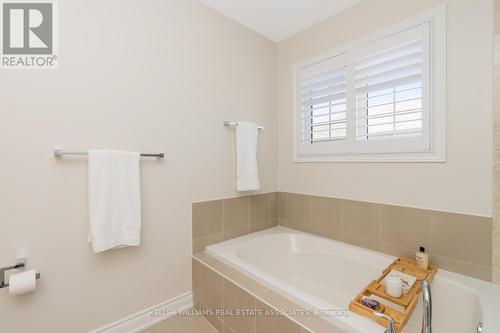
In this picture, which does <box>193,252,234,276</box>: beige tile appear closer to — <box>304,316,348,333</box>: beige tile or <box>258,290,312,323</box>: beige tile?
<box>258,290,312,323</box>: beige tile

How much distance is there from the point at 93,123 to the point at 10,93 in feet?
1.14

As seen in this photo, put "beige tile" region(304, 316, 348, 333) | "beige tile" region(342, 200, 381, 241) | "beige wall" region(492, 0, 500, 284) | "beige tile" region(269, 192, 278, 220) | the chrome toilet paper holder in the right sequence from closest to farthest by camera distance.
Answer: "beige tile" region(304, 316, 348, 333), the chrome toilet paper holder, "beige wall" region(492, 0, 500, 284), "beige tile" region(342, 200, 381, 241), "beige tile" region(269, 192, 278, 220)

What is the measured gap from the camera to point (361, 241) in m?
1.77

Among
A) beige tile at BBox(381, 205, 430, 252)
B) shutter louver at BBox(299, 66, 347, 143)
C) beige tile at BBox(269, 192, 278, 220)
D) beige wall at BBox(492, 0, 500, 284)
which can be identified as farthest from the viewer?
beige tile at BBox(269, 192, 278, 220)

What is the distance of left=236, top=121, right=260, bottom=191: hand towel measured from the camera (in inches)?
76.0

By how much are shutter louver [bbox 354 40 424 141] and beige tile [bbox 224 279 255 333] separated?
4.60ft

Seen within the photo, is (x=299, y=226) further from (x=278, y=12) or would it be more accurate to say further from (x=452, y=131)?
(x=278, y=12)

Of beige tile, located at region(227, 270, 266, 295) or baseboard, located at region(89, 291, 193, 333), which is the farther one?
baseboard, located at region(89, 291, 193, 333)

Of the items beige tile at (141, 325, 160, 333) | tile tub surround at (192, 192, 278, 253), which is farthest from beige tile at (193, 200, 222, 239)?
beige tile at (141, 325, 160, 333)

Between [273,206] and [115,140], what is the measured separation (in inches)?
61.4

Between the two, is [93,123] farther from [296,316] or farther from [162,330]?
[296,316]

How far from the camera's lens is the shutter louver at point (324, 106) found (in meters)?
1.90

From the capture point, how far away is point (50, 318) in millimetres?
1200

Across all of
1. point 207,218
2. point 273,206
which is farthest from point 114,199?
point 273,206
